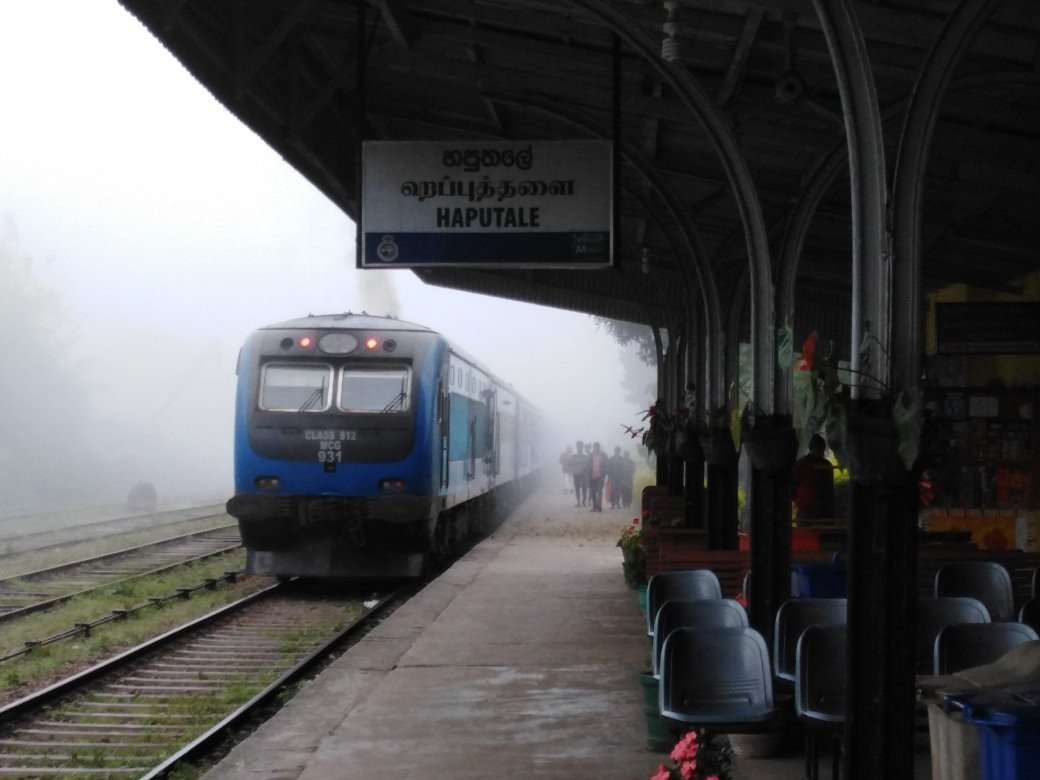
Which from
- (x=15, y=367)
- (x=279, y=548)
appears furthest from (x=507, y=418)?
(x=15, y=367)

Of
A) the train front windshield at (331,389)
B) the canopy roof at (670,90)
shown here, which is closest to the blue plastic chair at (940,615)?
the canopy roof at (670,90)

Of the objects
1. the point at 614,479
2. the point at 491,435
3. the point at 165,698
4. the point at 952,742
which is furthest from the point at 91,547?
the point at 952,742

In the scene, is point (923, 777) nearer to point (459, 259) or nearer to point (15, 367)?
point (459, 259)

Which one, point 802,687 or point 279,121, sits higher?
point 279,121

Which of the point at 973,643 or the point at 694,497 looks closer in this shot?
the point at 973,643

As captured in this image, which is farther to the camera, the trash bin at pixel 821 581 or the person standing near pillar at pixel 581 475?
the person standing near pillar at pixel 581 475

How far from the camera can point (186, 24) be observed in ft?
26.0

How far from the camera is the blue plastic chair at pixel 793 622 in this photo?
5953mm

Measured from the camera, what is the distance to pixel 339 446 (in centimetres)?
1382

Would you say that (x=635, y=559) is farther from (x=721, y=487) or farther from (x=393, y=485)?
(x=393, y=485)

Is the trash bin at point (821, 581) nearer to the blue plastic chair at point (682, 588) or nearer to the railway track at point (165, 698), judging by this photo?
the blue plastic chair at point (682, 588)

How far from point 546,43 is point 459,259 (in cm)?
160

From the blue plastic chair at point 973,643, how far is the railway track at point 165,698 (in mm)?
3742

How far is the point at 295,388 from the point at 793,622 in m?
8.77
